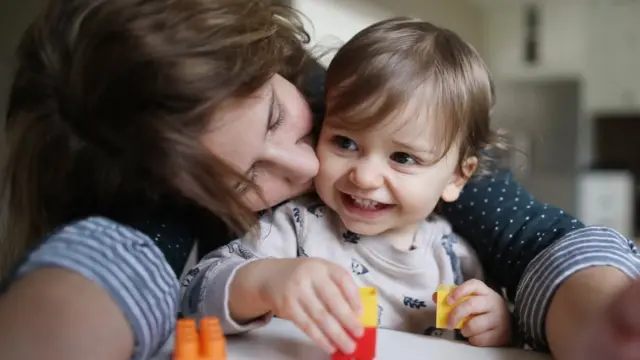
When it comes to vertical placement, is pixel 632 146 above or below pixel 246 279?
below

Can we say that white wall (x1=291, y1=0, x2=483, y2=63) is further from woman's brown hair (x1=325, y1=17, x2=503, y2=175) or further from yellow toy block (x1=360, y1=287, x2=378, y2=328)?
yellow toy block (x1=360, y1=287, x2=378, y2=328)

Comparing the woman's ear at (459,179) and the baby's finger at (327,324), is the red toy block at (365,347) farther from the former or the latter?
the woman's ear at (459,179)

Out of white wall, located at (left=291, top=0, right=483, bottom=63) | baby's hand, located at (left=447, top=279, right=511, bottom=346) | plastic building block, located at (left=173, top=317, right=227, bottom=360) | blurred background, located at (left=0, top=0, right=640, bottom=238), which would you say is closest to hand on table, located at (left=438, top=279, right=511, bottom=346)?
baby's hand, located at (left=447, top=279, right=511, bottom=346)

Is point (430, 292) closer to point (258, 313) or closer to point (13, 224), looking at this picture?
point (258, 313)

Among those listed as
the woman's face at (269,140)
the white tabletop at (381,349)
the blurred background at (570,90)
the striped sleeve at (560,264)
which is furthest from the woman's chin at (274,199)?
the blurred background at (570,90)

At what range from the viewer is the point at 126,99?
51 centimetres

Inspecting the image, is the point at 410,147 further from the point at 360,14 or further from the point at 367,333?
the point at 360,14

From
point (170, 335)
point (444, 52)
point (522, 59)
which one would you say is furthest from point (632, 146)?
point (170, 335)

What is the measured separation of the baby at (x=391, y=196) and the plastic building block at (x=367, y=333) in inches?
2.8

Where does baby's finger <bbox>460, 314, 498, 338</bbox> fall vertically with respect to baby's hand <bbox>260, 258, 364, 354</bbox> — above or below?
below

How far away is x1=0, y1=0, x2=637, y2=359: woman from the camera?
43 cm

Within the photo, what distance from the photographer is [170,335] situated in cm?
51

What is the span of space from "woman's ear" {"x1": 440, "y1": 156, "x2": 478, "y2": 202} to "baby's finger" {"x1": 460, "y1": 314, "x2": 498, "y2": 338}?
18 cm

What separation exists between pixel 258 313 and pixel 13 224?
0.86 ft
